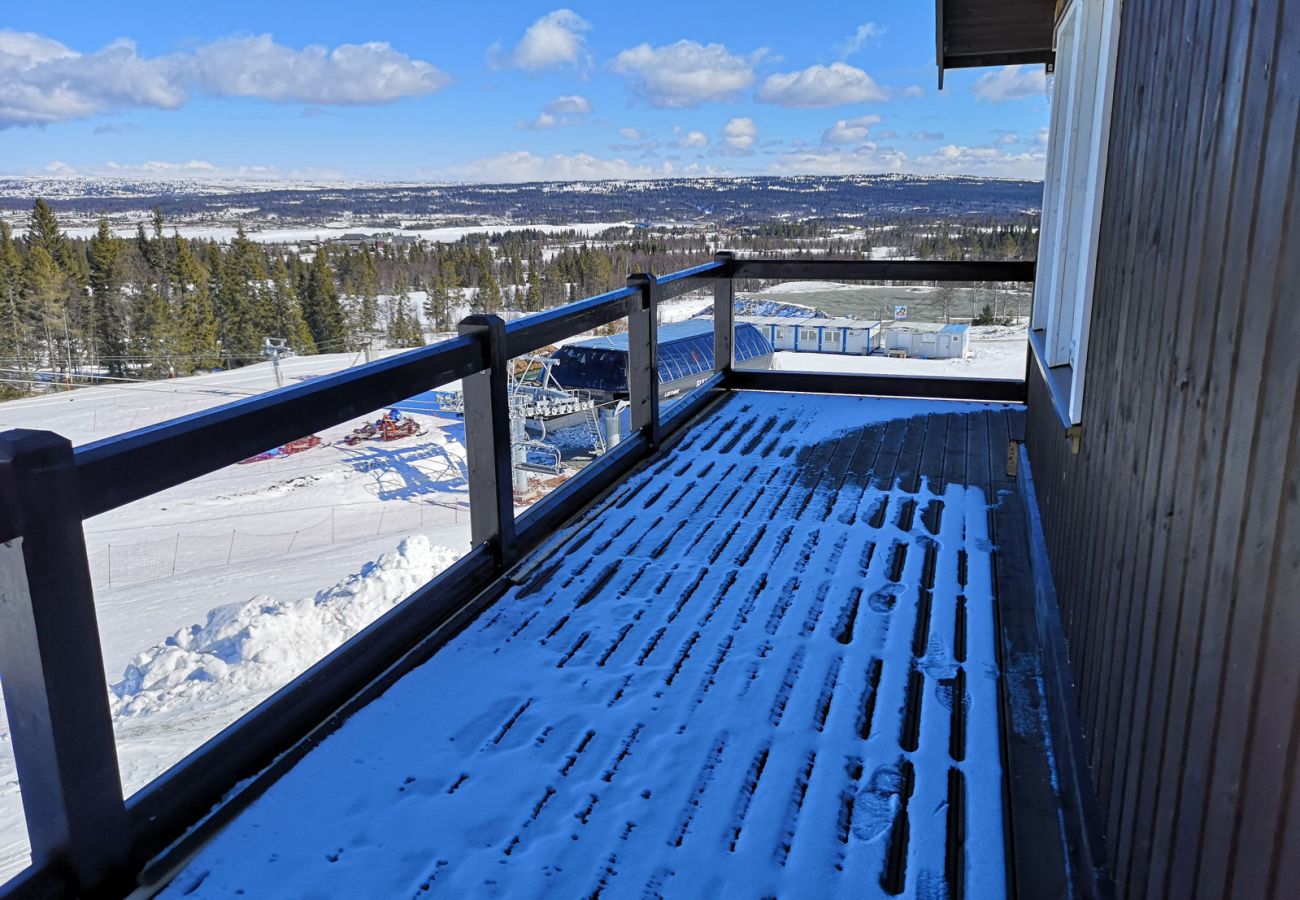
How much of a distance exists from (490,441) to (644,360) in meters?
1.89

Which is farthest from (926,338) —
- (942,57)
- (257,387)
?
(257,387)

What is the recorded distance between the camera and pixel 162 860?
6.55 ft

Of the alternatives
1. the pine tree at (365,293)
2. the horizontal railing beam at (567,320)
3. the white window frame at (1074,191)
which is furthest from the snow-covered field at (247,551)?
the pine tree at (365,293)

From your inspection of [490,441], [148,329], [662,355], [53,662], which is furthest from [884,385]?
[148,329]

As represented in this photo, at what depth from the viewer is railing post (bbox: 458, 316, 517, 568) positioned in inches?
132

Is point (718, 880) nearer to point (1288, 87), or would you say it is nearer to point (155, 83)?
point (1288, 87)

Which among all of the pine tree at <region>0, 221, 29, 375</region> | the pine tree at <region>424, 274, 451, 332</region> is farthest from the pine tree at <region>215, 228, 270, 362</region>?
the pine tree at <region>0, 221, 29, 375</region>

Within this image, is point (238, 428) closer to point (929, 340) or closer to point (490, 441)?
point (490, 441)

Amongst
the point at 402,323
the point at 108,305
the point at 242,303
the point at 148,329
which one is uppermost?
the point at 108,305

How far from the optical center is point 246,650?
1282 cm

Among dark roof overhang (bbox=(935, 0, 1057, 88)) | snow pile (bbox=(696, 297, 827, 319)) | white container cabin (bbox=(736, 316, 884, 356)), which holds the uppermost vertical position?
dark roof overhang (bbox=(935, 0, 1057, 88))

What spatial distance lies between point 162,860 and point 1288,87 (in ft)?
8.11

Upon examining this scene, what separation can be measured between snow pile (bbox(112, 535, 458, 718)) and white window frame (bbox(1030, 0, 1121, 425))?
9.92 meters

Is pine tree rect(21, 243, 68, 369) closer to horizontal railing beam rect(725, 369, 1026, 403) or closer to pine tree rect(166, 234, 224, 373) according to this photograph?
pine tree rect(166, 234, 224, 373)
